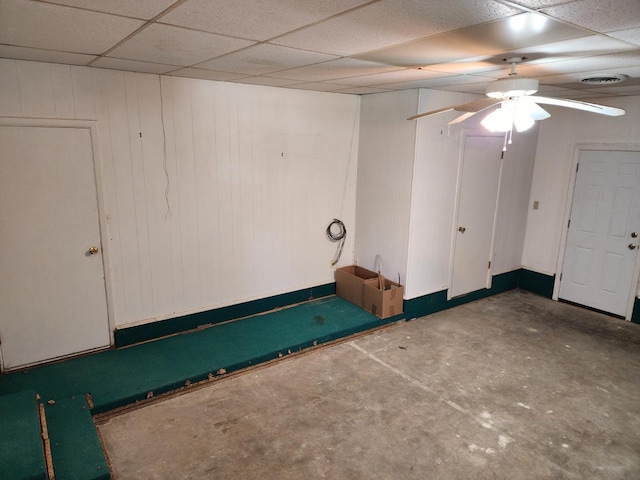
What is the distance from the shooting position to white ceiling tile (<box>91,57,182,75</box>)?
3089mm

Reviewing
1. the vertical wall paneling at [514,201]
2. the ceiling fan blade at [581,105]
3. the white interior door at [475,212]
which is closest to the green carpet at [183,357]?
the white interior door at [475,212]

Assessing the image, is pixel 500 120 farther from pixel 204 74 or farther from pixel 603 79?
pixel 204 74

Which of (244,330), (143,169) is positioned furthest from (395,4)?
(244,330)

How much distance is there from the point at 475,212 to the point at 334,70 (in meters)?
2.95

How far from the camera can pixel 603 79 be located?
3.56m

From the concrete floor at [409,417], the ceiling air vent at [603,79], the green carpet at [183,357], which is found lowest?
the concrete floor at [409,417]

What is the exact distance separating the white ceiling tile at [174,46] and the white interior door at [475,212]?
11.0 ft

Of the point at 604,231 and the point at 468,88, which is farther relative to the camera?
the point at 604,231

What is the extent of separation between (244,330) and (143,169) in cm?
190

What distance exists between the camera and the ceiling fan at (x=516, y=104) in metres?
2.48

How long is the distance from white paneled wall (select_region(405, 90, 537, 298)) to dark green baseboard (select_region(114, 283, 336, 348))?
48.9 inches

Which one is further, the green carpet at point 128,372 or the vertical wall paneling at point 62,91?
the vertical wall paneling at point 62,91

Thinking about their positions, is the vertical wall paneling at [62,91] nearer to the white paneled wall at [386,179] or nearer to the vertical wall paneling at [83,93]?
the vertical wall paneling at [83,93]

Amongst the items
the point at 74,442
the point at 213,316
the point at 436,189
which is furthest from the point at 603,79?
the point at 74,442
